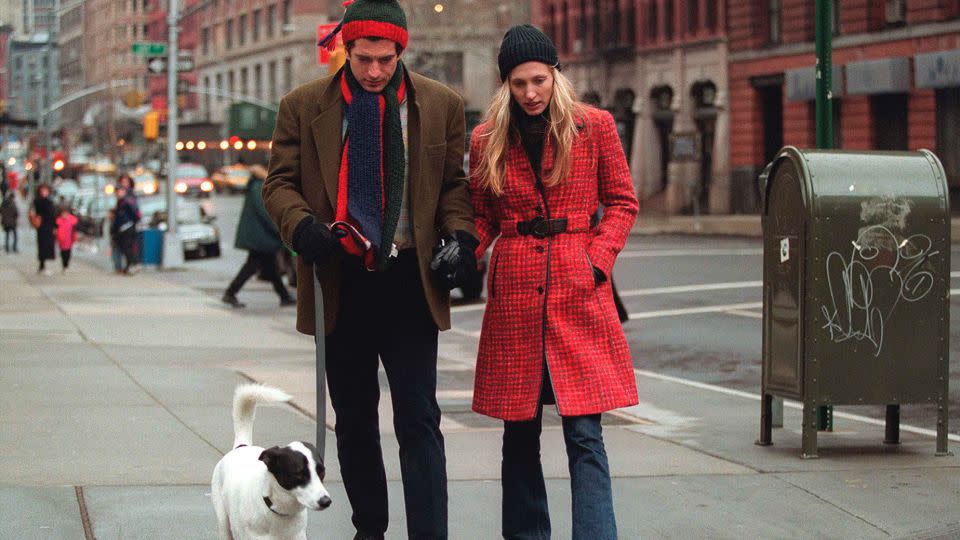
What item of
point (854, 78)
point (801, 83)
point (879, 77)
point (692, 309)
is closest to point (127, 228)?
point (692, 309)

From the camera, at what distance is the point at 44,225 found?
3036cm

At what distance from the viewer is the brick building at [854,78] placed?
39469mm

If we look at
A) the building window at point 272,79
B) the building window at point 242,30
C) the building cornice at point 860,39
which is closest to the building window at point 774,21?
the building cornice at point 860,39

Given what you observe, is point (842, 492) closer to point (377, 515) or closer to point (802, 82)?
point (377, 515)

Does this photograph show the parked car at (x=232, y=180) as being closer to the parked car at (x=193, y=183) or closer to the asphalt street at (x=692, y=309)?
the parked car at (x=193, y=183)

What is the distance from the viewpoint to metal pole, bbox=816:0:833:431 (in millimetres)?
9367

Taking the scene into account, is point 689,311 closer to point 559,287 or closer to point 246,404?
point 559,287

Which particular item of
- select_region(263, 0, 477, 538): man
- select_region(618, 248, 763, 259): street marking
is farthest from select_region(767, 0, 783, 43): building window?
select_region(263, 0, 477, 538): man

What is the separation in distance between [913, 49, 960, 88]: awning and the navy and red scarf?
34687 mm

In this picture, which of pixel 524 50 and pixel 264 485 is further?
pixel 524 50

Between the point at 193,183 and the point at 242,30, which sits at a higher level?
the point at 242,30

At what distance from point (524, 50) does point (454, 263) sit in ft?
2.84

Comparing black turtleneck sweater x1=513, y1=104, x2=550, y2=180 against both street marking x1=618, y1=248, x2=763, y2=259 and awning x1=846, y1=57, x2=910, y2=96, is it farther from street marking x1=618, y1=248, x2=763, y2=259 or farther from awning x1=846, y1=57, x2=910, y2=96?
awning x1=846, y1=57, x2=910, y2=96

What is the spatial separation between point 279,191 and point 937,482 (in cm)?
390
